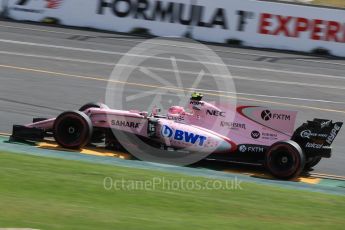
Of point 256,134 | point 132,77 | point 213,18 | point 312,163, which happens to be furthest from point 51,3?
point 312,163

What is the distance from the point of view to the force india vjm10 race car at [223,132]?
12148 mm

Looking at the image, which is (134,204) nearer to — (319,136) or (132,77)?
(319,136)

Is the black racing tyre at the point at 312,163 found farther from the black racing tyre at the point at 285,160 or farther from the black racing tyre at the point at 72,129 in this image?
the black racing tyre at the point at 72,129

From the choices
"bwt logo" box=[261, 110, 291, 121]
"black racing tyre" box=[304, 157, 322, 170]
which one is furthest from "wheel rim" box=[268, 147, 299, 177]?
"black racing tyre" box=[304, 157, 322, 170]

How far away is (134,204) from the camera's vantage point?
360 inches

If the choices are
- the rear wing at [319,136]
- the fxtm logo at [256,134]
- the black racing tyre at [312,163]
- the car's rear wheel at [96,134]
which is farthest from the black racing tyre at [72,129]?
the black racing tyre at [312,163]

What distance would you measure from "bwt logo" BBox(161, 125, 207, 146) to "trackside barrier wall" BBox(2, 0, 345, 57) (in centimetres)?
1474

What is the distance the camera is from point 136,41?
26.2m

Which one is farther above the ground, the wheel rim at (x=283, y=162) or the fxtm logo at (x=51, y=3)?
the fxtm logo at (x=51, y=3)

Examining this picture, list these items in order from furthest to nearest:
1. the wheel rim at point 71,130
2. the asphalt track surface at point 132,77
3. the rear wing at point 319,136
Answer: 1. the asphalt track surface at point 132,77
2. the wheel rim at point 71,130
3. the rear wing at point 319,136

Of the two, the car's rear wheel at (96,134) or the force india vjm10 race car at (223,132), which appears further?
the car's rear wheel at (96,134)

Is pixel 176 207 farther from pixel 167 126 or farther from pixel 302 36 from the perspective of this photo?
pixel 302 36

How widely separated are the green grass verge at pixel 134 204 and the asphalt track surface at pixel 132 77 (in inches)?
125

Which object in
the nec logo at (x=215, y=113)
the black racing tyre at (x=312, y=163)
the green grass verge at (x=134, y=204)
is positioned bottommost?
the green grass verge at (x=134, y=204)
